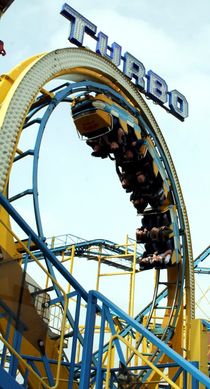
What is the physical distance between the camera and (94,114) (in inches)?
307

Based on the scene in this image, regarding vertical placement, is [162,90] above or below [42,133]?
above

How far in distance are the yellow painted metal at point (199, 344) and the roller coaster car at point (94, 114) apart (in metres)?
4.01

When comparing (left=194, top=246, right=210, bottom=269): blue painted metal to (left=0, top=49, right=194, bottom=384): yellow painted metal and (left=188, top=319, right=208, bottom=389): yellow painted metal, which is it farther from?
(left=188, top=319, right=208, bottom=389): yellow painted metal

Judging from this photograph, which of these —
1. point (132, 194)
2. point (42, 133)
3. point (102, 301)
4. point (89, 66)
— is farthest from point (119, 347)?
point (132, 194)

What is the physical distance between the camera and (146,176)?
8.91 m

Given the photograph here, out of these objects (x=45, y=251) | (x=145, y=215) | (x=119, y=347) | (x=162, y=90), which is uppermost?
(x=162, y=90)

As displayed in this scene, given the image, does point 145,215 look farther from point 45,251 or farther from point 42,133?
point 45,251

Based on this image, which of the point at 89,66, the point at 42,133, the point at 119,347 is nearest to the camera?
the point at 119,347

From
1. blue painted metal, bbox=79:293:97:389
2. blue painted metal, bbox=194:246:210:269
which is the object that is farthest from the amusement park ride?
blue painted metal, bbox=194:246:210:269

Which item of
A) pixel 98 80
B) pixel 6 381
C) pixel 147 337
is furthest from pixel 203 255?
pixel 6 381

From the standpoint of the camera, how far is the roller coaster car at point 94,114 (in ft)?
25.6

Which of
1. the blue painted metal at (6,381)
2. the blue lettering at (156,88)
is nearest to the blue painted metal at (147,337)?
the blue painted metal at (6,381)

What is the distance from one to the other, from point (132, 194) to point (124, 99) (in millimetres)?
1677

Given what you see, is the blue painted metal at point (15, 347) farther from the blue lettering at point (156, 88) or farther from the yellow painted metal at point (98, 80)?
the blue lettering at point (156, 88)
